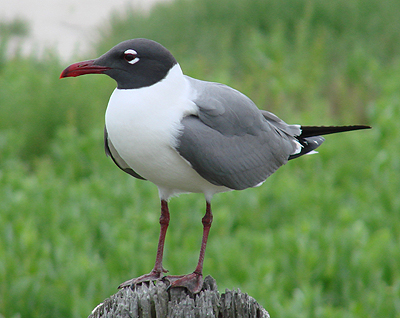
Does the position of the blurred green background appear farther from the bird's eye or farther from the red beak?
the bird's eye

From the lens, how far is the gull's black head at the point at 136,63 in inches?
93.5

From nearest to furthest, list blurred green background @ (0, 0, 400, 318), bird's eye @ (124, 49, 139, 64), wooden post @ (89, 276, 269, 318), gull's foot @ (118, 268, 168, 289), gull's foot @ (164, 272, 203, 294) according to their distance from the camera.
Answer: wooden post @ (89, 276, 269, 318), bird's eye @ (124, 49, 139, 64), gull's foot @ (164, 272, 203, 294), gull's foot @ (118, 268, 168, 289), blurred green background @ (0, 0, 400, 318)

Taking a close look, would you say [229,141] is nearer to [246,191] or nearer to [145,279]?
[145,279]

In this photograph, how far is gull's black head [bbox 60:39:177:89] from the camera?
238 centimetres

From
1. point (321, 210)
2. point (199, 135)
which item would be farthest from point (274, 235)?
point (199, 135)

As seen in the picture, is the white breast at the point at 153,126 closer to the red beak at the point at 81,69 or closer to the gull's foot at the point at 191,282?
the red beak at the point at 81,69

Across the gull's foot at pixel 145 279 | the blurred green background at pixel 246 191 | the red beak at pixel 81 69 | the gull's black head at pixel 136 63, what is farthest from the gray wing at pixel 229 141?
the blurred green background at pixel 246 191

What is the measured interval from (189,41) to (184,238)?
473 centimetres

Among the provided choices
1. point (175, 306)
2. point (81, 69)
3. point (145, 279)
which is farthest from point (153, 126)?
point (145, 279)

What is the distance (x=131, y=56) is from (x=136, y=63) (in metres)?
0.03

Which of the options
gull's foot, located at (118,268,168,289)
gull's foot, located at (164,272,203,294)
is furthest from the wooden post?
gull's foot, located at (118,268,168,289)

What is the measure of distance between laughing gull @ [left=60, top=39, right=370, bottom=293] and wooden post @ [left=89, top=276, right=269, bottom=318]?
261 millimetres

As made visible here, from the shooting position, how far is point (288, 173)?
646 centimetres

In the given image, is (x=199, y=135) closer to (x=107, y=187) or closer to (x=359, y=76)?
(x=107, y=187)
